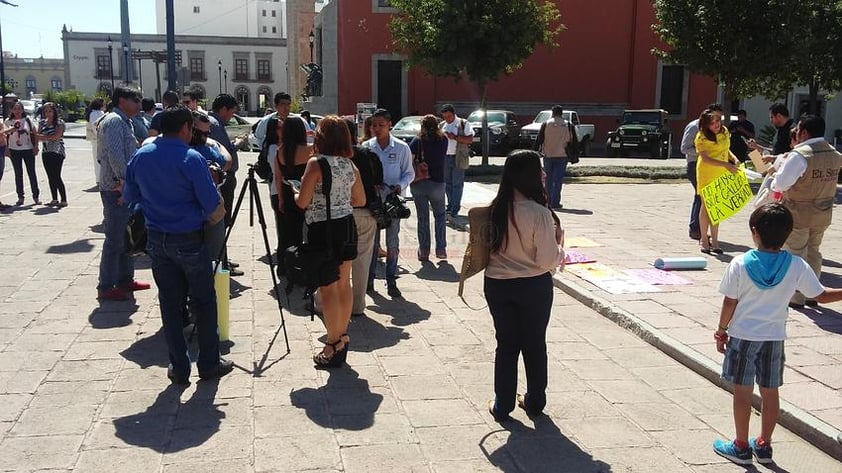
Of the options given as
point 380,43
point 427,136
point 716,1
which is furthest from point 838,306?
point 380,43

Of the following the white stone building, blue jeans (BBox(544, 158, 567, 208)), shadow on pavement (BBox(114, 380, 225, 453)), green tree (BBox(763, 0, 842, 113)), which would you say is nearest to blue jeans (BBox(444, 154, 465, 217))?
blue jeans (BBox(544, 158, 567, 208))

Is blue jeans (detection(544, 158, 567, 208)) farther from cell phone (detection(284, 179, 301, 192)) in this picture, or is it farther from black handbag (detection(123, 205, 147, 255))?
black handbag (detection(123, 205, 147, 255))

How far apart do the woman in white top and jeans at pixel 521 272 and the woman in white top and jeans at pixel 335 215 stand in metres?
1.22

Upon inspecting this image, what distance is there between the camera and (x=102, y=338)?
5.82 metres

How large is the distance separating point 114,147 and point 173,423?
304cm

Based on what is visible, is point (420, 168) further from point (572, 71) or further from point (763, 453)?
point (572, 71)

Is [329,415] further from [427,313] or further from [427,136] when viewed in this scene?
[427,136]

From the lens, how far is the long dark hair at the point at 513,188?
13.5ft

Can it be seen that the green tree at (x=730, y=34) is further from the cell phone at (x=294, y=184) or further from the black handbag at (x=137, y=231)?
the black handbag at (x=137, y=231)

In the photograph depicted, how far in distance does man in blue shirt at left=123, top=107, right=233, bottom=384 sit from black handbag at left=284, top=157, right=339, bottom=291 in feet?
1.81

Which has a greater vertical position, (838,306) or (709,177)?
(709,177)

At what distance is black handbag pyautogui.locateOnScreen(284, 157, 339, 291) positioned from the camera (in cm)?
496

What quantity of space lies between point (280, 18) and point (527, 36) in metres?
87.0

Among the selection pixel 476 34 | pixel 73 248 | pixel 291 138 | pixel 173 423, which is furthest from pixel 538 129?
pixel 173 423
